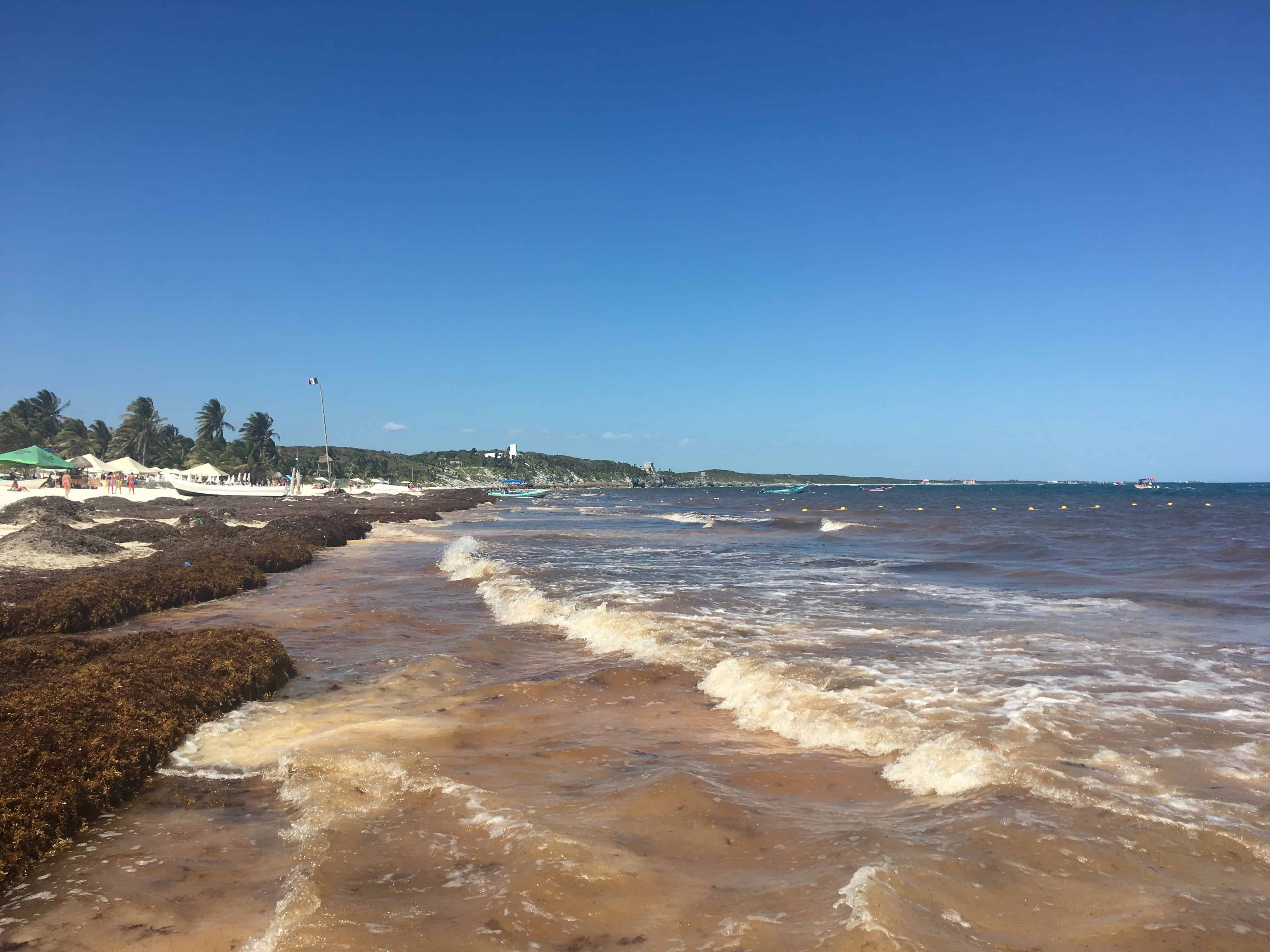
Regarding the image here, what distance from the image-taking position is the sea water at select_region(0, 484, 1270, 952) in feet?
12.0

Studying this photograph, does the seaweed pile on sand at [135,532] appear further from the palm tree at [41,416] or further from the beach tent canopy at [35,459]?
the palm tree at [41,416]

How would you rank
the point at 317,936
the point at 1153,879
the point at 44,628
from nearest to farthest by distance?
the point at 317,936 → the point at 1153,879 → the point at 44,628

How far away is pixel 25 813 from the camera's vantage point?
430 centimetres

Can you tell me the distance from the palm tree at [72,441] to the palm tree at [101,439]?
3.93 ft

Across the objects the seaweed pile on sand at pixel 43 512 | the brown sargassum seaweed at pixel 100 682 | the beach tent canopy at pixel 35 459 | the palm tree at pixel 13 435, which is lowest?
the brown sargassum seaweed at pixel 100 682

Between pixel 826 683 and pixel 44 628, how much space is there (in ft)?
36.2

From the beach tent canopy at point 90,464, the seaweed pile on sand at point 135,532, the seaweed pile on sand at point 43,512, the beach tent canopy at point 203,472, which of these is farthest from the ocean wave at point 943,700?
the beach tent canopy at point 203,472

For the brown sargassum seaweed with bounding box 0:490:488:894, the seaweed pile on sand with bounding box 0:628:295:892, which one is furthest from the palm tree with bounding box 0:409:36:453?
the seaweed pile on sand with bounding box 0:628:295:892

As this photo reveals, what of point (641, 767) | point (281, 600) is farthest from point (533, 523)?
point (641, 767)

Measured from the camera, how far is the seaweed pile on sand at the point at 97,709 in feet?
14.7

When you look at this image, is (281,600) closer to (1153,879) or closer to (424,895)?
(424,895)

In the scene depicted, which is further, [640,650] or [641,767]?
[640,650]

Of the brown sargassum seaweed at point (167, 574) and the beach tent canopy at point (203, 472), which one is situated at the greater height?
the beach tent canopy at point (203, 472)

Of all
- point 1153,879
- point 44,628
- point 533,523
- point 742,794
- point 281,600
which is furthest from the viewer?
point 533,523
